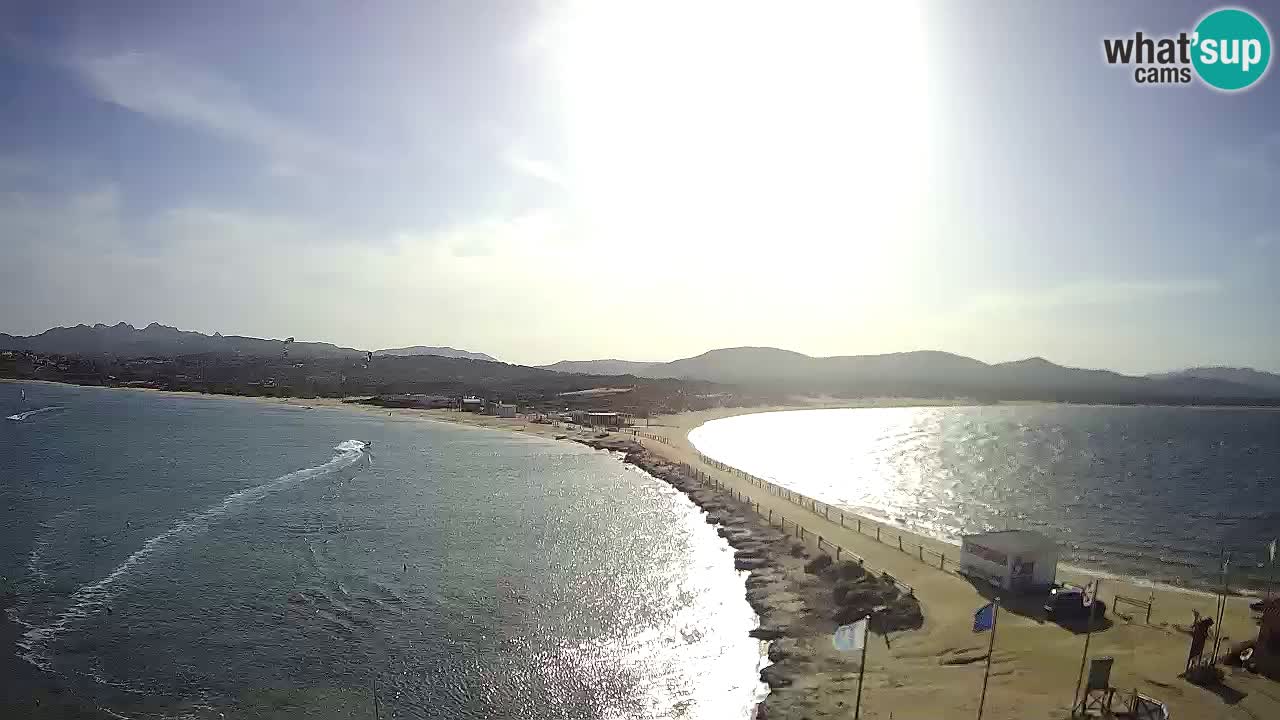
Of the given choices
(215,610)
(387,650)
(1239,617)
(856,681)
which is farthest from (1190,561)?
(215,610)

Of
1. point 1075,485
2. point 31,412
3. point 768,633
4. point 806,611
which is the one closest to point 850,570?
point 806,611

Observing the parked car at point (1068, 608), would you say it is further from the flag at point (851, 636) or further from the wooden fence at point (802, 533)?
the flag at point (851, 636)

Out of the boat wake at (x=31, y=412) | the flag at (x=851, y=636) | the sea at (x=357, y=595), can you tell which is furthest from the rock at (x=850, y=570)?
the boat wake at (x=31, y=412)

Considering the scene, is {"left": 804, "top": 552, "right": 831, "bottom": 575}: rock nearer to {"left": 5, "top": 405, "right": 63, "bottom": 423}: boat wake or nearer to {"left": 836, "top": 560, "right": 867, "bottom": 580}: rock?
{"left": 836, "top": 560, "right": 867, "bottom": 580}: rock

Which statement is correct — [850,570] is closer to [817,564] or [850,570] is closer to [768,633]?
[817,564]

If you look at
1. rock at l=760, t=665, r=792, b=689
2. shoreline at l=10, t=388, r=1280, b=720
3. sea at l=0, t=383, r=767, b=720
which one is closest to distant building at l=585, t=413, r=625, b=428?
sea at l=0, t=383, r=767, b=720
